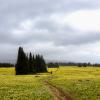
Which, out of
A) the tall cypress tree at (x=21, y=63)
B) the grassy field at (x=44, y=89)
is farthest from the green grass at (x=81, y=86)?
the tall cypress tree at (x=21, y=63)

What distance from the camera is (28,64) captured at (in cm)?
13375

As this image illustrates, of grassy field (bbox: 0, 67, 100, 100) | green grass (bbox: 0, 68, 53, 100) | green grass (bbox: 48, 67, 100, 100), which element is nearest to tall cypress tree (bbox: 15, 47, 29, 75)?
green grass (bbox: 48, 67, 100, 100)

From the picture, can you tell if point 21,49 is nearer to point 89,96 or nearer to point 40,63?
point 40,63

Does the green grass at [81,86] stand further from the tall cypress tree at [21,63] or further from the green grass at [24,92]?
the tall cypress tree at [21,63]

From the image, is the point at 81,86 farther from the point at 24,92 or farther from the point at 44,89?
the point at 24,92

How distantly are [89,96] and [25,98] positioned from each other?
26.8 ft

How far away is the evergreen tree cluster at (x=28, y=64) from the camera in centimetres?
12925

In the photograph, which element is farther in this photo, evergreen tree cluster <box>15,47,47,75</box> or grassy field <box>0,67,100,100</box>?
evergreen tree cluster <box>15,47,47,75</box>

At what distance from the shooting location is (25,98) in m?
36.8

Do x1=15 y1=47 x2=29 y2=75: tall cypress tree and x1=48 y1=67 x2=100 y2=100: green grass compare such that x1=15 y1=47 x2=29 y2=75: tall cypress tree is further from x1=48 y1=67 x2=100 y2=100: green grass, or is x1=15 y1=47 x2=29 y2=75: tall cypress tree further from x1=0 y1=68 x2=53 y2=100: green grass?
x1=0 y1=68 x2=53 y2=100: green grass

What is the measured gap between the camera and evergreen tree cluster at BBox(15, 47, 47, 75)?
12925 cm

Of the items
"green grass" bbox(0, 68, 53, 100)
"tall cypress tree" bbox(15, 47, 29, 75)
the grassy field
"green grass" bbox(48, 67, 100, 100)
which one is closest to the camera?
"green grass" bbox(0, 68, 53, 100)

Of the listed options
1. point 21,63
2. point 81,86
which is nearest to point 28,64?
point 21,63

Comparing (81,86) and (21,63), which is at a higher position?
(21,63)
